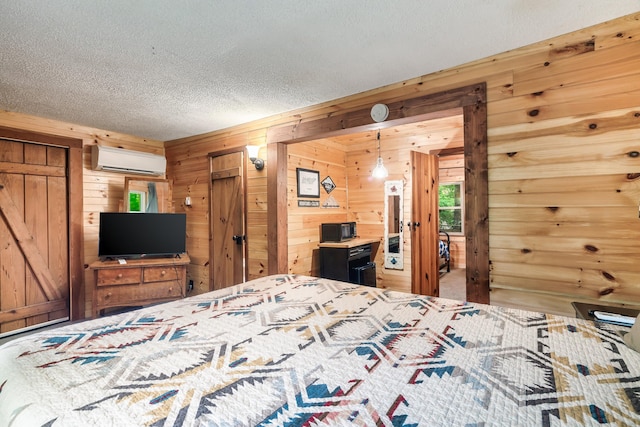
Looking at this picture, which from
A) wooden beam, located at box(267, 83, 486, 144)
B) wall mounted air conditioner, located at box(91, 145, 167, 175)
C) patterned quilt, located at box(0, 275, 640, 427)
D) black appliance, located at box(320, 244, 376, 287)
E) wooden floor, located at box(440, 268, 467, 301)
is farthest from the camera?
wooden floor, located at box(440, 268, 467, 301)

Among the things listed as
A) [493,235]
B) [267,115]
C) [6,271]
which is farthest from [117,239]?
[493,235]

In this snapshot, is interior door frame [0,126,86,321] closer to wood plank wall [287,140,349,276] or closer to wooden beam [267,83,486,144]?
wooden beam [267,83,486,144]

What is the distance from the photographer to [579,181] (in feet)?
6.23

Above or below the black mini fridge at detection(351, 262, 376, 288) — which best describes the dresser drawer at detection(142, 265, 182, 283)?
above

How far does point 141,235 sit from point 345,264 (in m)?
2.59

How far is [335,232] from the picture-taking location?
14.0ft

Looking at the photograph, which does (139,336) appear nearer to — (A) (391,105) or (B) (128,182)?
(A) (391,105)

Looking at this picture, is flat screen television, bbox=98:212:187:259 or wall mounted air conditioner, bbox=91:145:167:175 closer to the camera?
flat screen television, bbox=98:212:187:259

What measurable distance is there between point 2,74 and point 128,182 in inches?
71.1

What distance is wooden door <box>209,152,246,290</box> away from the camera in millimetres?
3824

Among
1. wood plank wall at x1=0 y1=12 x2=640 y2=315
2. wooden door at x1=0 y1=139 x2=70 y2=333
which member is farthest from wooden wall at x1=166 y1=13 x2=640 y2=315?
wooden door at x1=0 y1=139 x2=70 y2=333

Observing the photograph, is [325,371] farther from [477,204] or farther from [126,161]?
[126,161]

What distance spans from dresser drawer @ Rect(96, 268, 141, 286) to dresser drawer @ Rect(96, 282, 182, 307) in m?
0.06

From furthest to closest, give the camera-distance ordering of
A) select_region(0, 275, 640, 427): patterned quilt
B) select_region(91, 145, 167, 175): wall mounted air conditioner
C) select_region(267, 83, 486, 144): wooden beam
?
select_region(91, 145, 167, 175): wall mounted air conditioner < select_region(267, 83, 486, 144): wooden beam < select_region(0, 275, 640, 427): patterned quilt
